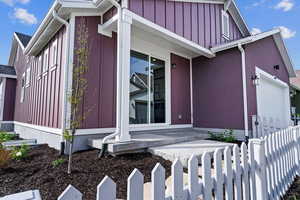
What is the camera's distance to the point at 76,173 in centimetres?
272

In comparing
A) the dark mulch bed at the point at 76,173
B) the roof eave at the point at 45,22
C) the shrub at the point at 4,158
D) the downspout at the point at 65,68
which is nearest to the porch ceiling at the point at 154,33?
the downspout at the point at 65,68

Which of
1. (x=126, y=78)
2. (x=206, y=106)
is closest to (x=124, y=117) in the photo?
(x=126, y=78)

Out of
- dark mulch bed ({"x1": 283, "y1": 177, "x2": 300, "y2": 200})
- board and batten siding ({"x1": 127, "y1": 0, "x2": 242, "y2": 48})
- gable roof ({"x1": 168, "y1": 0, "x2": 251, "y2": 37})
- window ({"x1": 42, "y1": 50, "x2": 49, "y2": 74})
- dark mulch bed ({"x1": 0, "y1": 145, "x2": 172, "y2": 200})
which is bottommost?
dark mulch bed ({"x1": 283, "y1": 177, "x2": 300, "y2": 200})

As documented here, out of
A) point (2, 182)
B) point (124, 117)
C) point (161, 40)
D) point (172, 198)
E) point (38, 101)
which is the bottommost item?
point (2, 182)

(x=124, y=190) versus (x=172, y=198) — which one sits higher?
(x=172, y=198)

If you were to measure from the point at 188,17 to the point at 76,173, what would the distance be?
5815 mm

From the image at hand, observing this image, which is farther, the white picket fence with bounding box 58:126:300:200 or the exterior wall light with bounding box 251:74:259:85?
the exterior wall light with bounding box 251:74:259:85

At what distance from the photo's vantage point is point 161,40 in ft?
18.8

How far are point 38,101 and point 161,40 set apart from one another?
4.89 meters

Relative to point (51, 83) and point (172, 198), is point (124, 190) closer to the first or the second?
point (172, 198)

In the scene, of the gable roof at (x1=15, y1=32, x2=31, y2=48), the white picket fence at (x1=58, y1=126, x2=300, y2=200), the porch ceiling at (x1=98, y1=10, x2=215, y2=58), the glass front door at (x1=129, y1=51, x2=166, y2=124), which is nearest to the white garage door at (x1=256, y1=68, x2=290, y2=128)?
the porch ceiling at (x1=98, y1=10, x2=215, y2=58)

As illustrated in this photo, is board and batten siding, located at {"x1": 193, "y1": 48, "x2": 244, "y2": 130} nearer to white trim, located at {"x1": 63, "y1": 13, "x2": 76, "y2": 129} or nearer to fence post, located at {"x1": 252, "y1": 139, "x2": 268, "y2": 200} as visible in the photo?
fence post, located at {"x1": 252, "y1": 139, "x2": 268, "y2": 200}

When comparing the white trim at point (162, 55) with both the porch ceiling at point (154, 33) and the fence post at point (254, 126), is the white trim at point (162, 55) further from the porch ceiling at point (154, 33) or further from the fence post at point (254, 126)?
the fence post at point (254, 126)

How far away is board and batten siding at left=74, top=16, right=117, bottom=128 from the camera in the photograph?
4.40 m
